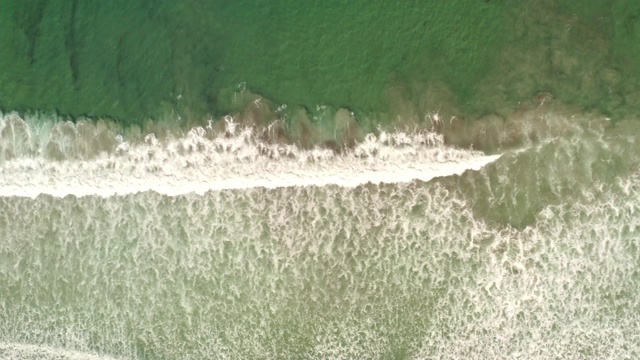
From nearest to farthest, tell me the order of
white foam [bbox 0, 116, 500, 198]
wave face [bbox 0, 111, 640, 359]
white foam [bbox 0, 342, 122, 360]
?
wave face [bbox 0, 111, 640, 359]
white foam [bbox 0, 116, 500, 198]
white foam [bbox 0, 342, 122, 360]

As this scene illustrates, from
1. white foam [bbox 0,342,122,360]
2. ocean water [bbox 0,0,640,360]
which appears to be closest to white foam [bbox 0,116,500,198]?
ocean water [bbox 0,0,640,360]

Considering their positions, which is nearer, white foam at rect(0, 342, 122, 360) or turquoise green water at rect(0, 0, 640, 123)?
turquoise green water at rect(0, 0, 640, 123)

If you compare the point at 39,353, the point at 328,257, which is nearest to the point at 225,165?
the point at 328,257

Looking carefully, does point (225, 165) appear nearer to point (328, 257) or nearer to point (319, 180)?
point (319, 180)

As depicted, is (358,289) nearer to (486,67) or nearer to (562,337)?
(562,337)

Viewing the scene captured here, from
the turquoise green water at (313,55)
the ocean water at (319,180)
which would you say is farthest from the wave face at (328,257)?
the turquoise green water at (313,55)

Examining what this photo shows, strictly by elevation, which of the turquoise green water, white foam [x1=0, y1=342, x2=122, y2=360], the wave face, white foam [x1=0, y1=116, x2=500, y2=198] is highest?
the turquoise green water

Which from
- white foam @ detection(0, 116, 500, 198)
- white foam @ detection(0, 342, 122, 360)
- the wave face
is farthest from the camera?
white foam @ detection(0, 342, 122, 360)

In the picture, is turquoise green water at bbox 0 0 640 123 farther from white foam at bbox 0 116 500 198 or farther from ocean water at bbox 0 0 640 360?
white foam at bbox 0 116 500 198
